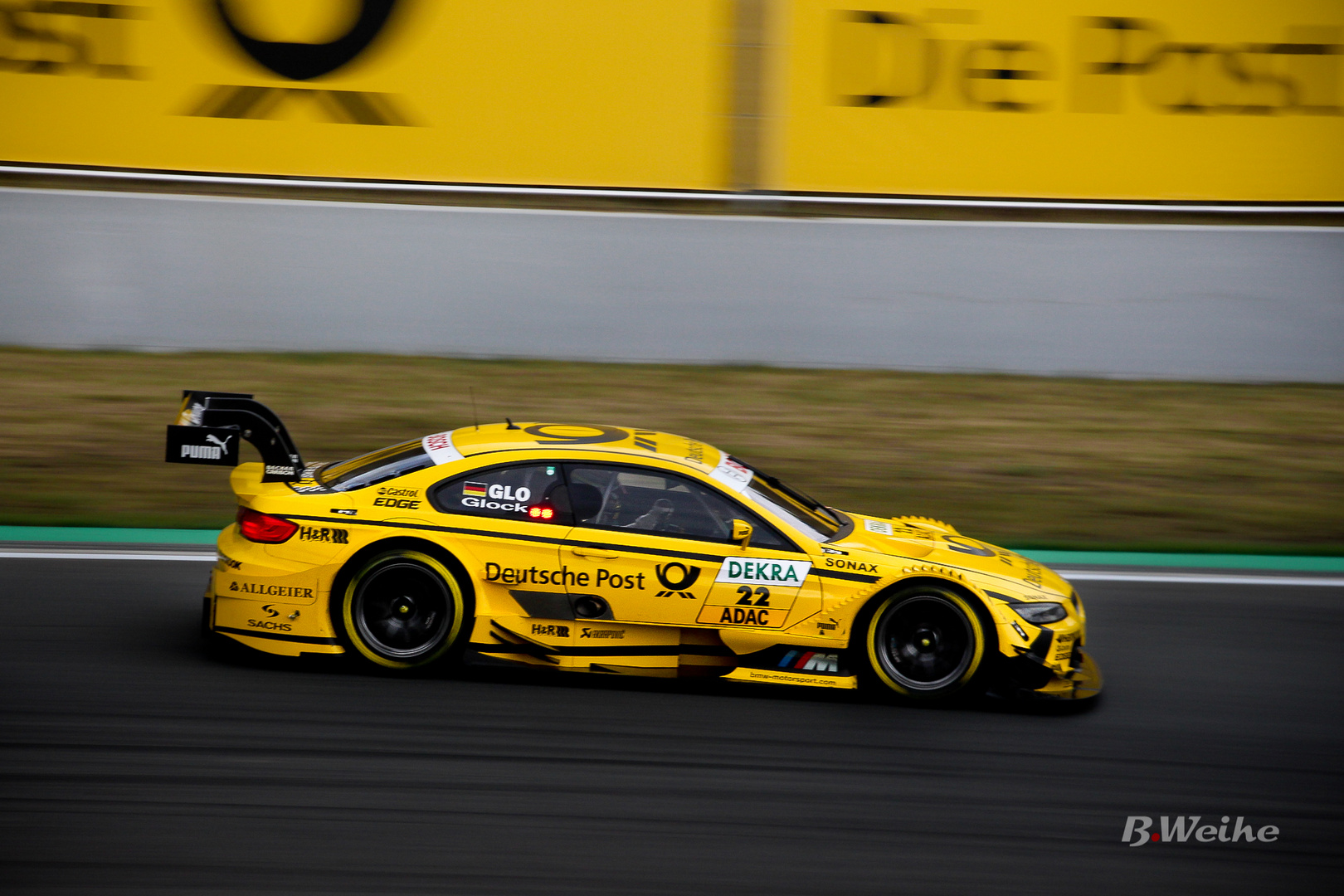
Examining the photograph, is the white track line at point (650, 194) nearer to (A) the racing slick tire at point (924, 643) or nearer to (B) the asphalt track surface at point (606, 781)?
(B) the asphalt track surface at point (606, 781)

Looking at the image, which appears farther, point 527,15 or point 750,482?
point 527,15

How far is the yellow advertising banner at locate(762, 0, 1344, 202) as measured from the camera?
1399 centimetres

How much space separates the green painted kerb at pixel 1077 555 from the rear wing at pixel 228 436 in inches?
97.6

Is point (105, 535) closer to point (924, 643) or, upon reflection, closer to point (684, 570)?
point (684, 570)

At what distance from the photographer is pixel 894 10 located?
1393 cm

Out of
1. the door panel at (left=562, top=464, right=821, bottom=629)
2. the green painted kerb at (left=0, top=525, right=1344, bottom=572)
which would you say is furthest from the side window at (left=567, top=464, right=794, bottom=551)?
the green painted kerb at (left=0, top=525, right=1344, bottom=572)

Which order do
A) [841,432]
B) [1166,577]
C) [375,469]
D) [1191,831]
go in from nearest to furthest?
[1191,831] < [375,469] < [1166,577] < [841,432]

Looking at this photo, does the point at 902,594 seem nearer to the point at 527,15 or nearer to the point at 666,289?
the point at 666,289

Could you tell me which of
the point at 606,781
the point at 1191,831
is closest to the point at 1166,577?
the point at 1191,831

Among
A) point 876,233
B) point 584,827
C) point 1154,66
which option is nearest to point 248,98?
point 876,233

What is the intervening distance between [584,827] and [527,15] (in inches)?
441

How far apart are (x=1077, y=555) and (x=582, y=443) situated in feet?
15.4

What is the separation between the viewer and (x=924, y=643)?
20.2 feet

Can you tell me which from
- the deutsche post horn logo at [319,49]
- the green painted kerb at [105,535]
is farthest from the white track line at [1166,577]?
the deutsche post horn logo at [319,49]
